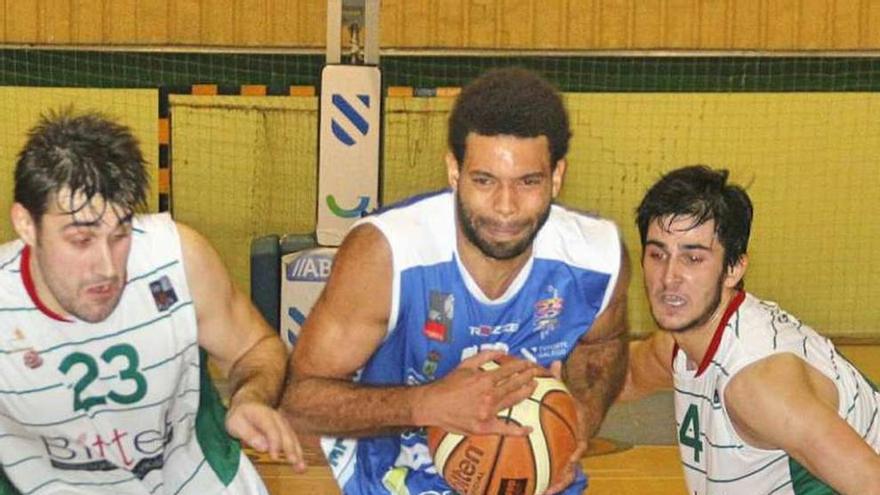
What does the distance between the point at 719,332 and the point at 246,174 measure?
20.4 ft

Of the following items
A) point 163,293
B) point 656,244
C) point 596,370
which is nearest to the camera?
point 163,293

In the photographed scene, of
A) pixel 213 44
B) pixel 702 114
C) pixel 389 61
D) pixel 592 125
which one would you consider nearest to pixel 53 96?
pixel 213 44

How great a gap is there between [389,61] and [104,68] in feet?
6.21

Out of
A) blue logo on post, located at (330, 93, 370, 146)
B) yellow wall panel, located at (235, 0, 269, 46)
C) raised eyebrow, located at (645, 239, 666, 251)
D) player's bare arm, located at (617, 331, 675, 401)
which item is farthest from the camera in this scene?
yellow wall panel, located at (235, 0, 269, 46)

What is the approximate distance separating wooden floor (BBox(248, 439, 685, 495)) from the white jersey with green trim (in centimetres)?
295

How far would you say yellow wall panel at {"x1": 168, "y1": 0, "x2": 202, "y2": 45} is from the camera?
9734mm

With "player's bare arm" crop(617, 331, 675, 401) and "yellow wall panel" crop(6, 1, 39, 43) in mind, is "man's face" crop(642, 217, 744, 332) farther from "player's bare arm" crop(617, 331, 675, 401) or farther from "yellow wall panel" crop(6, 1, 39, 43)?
"yellow wall panel" crop(6, 1, 39, 43)

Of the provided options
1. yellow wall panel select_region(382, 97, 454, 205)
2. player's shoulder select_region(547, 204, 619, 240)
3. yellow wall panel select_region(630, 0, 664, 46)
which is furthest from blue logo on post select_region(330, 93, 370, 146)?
player's shoulder select_region(547, 204, 619, 240)

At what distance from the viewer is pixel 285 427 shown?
11.7 feet

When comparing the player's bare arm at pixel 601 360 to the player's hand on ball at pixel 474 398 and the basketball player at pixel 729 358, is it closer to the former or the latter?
the basketball player at pixel 729 358

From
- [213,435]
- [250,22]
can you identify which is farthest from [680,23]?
[213,435]

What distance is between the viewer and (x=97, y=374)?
12.5 feet

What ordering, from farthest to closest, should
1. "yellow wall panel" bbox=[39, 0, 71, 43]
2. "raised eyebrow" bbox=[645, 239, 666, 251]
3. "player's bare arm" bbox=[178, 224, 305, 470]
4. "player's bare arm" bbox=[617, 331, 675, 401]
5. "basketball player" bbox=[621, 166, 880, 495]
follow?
1. "yellow wall panel" bbox=[39, 0, 71, 43]
2. "player's bare arm" bbox=[617, 331, 675, 401]
3. "raised eyebrow" bbox=[645, 239, 666, 251]
4. "basketball player" bbox=[621, 166, 880, 495]
5. "player's bare arm" bbox=[178, 224, 305, 470]

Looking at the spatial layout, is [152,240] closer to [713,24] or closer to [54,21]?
[54,21]
